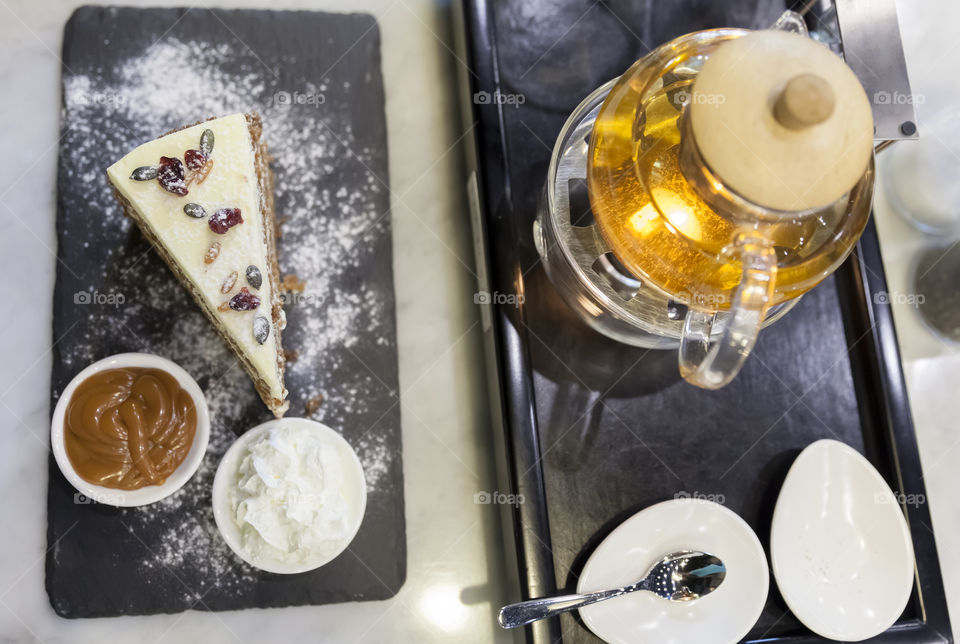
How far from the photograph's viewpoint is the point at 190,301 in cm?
164

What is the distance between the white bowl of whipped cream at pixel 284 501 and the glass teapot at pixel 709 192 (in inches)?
23.4

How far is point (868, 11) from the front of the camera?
1568 mm

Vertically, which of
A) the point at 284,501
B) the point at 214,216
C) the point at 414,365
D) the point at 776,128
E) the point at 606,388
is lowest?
the point at 284,501

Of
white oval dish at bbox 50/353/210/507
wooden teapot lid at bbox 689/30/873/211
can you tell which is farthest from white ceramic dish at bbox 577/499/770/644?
white oval dish at bbox 50/353/210/507

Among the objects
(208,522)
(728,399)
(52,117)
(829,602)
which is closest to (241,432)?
(208,522)

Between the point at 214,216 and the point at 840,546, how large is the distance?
4.48ft

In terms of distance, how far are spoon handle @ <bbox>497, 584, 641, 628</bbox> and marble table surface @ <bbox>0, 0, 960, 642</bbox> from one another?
266mm

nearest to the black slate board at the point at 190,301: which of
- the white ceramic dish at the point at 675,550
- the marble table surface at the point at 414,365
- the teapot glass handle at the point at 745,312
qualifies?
the marble table surface at the point at 414,365

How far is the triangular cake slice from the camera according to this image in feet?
4.90

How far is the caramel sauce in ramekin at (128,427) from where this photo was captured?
148 centimetres

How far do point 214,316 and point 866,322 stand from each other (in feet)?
4.32

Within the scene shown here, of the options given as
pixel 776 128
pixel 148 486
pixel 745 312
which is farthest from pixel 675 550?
pixel 148 486

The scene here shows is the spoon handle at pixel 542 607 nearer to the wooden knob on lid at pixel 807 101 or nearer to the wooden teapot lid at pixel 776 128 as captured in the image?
the wooden teapot lid at pixel 776 128

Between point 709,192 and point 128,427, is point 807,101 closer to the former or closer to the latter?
point 709,192
